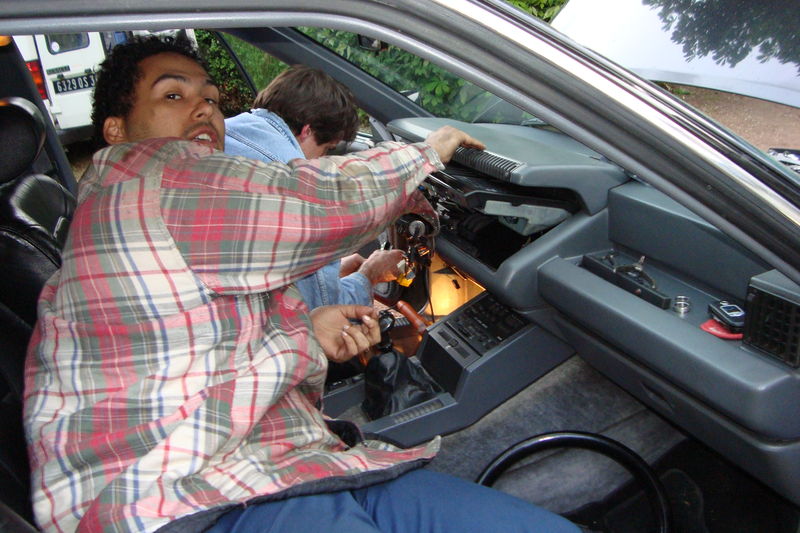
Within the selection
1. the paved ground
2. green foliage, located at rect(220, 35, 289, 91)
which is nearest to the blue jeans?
the paved ground

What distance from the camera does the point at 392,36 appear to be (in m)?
0.92

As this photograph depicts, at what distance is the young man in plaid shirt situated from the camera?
1.14 m

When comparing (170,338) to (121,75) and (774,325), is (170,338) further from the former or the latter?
(774,325)

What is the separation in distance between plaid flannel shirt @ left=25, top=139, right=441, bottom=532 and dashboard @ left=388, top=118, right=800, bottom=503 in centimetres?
85

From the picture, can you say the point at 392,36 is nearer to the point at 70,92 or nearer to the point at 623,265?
the point at 623,265

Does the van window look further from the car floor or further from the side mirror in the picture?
the side mirror

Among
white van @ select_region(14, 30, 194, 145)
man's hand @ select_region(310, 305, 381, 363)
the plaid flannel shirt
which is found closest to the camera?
the plaid flannel shirt

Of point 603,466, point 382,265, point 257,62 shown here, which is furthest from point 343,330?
point 257,62

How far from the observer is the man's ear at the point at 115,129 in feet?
4.80

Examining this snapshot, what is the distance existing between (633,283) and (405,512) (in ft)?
3.00

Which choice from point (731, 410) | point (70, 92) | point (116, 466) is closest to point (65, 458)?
point (116, 466)

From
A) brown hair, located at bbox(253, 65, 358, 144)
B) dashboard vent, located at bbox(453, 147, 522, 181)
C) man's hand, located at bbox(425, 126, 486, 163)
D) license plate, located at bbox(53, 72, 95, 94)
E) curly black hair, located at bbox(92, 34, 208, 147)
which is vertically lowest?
license plate, located at bbox(53, 72, 95, 94)

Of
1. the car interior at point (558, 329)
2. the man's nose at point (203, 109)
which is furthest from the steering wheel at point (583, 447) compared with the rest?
the man's nose at point (203, 109)

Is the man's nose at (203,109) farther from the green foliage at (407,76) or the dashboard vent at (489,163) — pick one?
the green foliage at (407,76)
